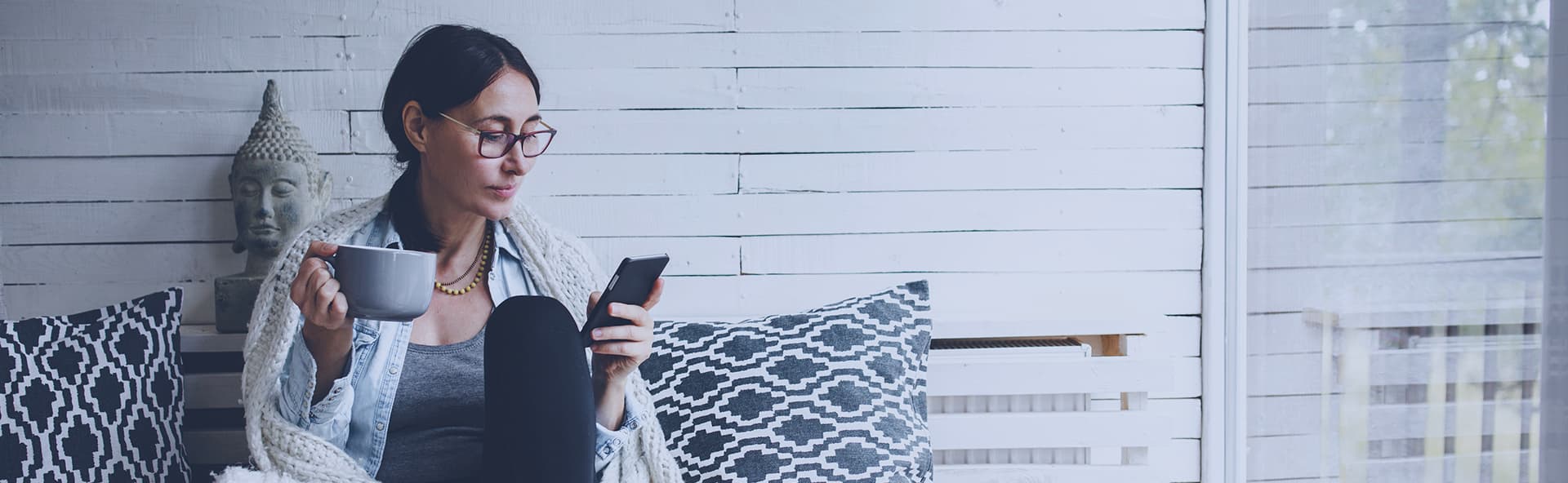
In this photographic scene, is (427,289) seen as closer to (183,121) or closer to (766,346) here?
(766,346)

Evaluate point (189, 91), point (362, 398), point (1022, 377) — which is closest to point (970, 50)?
point (1022, 377)

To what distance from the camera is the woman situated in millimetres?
1118

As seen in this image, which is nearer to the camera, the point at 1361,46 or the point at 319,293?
the point at 319,293

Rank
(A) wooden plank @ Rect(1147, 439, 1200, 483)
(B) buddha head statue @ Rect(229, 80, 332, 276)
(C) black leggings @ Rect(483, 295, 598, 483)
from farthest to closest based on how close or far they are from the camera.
→ (A) wooden plank @ Rect(1147, 439, 1200, 483)
(B) buddha head statue @ Rect(229, 80, 332, 276)
(C) black leggings @ Rect(483, 295, 598, 483)

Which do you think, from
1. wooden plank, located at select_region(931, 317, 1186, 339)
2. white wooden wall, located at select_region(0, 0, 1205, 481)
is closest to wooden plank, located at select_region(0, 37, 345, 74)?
white wooden wall, located at select_region(0, 0, 1205, 481)

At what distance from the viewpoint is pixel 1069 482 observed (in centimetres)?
153

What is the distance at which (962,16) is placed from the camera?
5.28 feet

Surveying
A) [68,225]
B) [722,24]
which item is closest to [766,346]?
[722,24]

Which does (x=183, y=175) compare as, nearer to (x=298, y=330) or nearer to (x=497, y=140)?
(x=298, y=330)

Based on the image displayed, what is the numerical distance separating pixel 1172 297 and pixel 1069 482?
407 millimetres

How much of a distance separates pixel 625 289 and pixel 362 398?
1.35ft

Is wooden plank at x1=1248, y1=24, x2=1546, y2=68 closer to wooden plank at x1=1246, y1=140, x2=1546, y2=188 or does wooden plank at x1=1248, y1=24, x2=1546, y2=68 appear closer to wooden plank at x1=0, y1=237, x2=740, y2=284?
wooden plank at x1=1246, y1=140, x2=1546, y2=188

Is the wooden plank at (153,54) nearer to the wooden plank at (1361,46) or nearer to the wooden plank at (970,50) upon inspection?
the wooden plank at (970,50)

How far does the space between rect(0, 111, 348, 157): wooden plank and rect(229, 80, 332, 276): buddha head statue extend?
0.07 meters
